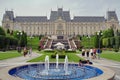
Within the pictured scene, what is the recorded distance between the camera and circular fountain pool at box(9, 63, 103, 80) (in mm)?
13156

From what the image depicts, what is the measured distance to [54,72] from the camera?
14977mm

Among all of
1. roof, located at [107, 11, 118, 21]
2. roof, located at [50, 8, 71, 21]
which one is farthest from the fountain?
roof, located at [107, 11, 118, 21]

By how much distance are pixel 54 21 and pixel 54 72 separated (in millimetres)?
101589

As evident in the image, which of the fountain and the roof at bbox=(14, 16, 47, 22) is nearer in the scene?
the fountain

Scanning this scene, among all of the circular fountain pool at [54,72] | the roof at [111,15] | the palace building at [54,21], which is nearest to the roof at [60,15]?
the palace building at [54,21]

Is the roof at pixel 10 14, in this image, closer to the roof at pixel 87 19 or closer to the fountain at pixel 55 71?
the roof at pixel 87 19

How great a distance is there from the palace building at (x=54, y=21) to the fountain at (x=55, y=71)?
98729mm

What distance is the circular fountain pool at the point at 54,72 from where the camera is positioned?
518 inches

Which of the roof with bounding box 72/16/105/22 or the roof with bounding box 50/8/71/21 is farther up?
the roof with bounding box 50/8/71/21

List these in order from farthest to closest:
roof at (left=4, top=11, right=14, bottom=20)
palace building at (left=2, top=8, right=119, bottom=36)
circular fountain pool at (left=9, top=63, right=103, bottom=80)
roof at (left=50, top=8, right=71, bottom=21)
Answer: palace building at (left=2, top=8, right=119, bottom=36)
roof at (left=4, top=11, right=14, bottom=20)
roof at (left=50, top=8, right=71, bottom=21)
circular fountain pool at (left=9, top=63, right=103, bottom=80)

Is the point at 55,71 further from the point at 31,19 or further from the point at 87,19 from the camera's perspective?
the point at 31,19

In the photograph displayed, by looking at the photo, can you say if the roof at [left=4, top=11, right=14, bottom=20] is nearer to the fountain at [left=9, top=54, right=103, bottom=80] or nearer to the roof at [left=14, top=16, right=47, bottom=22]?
the roof at [left=14, top=16, right=47, bottom=22]

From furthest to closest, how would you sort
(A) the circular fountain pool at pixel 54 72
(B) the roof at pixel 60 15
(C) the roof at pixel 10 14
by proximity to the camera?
(C) the roof at pixel 10 14 → (B) the roof at pixel 60 15 → (A) the circular fountain pool at pixel 54 72

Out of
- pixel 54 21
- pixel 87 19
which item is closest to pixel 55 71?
pixel 54 21
